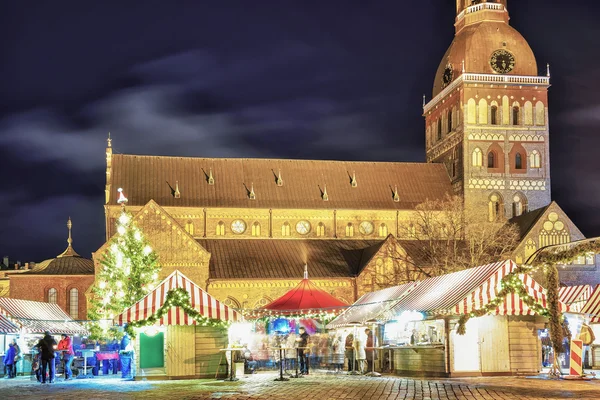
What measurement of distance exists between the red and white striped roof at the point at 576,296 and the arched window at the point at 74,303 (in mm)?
33886

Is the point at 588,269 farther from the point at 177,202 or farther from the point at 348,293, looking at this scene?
the point at 177,202

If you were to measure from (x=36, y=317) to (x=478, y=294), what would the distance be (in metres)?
20.3

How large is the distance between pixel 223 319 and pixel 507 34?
1791 inches

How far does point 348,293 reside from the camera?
6047cm

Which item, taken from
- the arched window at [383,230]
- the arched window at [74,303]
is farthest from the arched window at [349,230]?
the arched window at [74,303]

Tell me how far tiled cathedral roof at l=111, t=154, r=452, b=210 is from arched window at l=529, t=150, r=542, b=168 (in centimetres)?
646

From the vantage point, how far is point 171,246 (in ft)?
191

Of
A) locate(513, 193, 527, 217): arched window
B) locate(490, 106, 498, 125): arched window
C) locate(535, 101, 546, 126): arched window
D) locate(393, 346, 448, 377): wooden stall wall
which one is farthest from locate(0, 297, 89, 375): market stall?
locate(535, 101, 546, 126): arched window

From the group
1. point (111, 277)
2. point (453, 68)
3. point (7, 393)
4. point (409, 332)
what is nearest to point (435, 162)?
point (453, 68)

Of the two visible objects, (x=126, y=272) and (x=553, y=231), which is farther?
(x=553, y=231)

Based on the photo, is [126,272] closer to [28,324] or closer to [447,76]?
[28,324]

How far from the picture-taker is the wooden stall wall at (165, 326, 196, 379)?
30062 mm

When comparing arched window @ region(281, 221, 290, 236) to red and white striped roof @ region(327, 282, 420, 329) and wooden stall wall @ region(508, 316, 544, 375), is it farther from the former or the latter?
wooden stall wall @ region(508, 316, 544, 375)

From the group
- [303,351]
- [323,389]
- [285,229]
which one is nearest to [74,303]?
[285,229]
